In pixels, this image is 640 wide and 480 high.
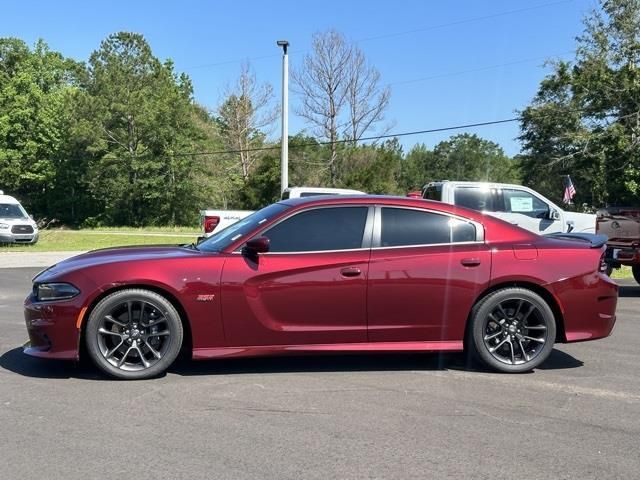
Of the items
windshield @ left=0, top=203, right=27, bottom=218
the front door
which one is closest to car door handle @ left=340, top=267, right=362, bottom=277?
the front door

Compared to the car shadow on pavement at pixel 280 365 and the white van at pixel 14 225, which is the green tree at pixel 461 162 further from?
the car shadow on pavement at pixel 280 365

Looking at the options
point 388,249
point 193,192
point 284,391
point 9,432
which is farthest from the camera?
point 193,192

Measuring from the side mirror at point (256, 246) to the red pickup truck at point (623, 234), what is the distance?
7.15 meters

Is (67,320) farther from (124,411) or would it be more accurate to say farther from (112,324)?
(124,411)

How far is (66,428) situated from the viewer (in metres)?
4.27

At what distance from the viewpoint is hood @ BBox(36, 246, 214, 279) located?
5.41 m

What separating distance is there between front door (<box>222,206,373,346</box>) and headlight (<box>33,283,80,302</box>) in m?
1.23

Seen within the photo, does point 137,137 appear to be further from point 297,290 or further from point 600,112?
point 297,290

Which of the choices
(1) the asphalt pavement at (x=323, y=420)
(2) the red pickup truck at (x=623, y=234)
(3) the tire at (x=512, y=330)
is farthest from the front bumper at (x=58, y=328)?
(2) the red pickup truck at (x=623, y=234)

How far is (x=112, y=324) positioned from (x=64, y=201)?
186ft

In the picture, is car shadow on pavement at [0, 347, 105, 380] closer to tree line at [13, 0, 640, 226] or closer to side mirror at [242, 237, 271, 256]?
side mirror at [242, 237, 271, 256]

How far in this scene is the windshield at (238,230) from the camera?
5609 mm

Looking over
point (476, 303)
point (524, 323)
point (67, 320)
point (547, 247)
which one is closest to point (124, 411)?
point (67, 320)

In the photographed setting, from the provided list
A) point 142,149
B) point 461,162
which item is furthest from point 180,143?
point 461,162
